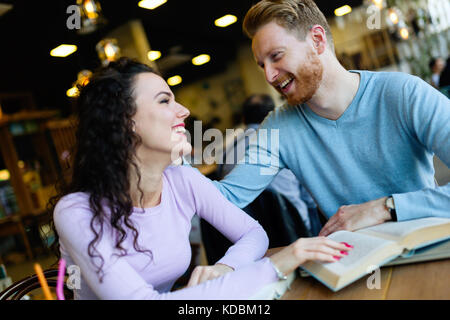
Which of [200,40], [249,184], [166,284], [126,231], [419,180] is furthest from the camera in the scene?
[200,40]

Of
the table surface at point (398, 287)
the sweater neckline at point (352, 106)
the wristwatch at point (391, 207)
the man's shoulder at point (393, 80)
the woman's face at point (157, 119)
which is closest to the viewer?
the table surface at point (398, 287)

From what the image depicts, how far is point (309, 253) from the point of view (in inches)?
35.8

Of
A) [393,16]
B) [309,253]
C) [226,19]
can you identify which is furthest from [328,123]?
[226,19]

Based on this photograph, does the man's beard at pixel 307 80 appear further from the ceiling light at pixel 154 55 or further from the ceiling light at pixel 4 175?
the ceiling light at pixel 4 175

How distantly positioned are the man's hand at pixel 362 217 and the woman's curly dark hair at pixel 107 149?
577 millimetres

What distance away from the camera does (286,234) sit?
2020mm

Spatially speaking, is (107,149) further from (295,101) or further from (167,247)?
(295,101)

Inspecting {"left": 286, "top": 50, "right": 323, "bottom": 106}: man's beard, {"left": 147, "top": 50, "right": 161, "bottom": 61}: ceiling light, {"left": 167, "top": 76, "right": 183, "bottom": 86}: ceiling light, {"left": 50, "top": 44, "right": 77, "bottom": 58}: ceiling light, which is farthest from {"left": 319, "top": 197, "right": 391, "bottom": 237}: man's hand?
{"left": 167, "top": 76, "right": 183, "bottom": 86}: ceiling light

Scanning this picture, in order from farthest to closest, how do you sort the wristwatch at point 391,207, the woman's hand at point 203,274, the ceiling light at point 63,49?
the ceiling light at point 63,49
the wristwatch at point 391,207
the woman's hand at point 203,274

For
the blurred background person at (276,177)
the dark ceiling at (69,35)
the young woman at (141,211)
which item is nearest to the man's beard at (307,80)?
the young woman at (141,211)

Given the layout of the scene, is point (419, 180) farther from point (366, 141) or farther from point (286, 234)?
point (286, 234)

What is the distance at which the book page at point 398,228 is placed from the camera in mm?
871
